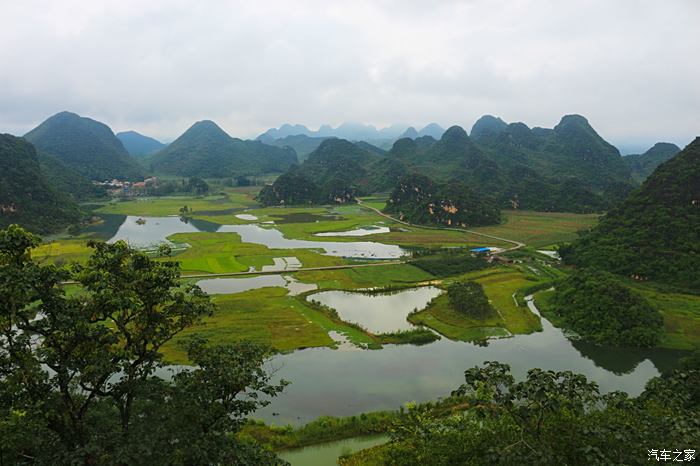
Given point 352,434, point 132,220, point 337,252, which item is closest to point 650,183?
point 337,252

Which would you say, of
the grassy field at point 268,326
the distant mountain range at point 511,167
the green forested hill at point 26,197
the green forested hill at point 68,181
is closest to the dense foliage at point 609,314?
the grassy field at point 268,326

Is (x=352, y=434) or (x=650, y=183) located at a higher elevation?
(x=650, y=183)

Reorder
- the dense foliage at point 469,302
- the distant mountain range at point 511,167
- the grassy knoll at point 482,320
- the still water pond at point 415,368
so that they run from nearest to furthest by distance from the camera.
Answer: the still water pond at point 415,368, the grassy knoll at point 482,320, the dense foliage at point 469,302, the distant mountain range at point 511,167

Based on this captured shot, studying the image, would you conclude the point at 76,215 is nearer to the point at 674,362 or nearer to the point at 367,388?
the point at 367,388

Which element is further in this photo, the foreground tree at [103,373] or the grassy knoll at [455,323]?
the grassy knoll at [455,323]

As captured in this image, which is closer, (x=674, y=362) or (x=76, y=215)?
(x=674, y=362)

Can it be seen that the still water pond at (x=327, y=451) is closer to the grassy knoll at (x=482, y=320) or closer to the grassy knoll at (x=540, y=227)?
the grassy knoll at (x=482, y=320)
